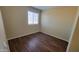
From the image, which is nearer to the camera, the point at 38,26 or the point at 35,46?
the point at 35,46

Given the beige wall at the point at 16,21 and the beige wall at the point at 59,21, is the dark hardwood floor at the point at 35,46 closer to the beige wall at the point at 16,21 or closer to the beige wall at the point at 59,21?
the beige wall at the point at 16,21

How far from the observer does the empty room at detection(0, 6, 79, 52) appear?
8.26 ft

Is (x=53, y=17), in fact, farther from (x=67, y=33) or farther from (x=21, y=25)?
(x=21, y=25)

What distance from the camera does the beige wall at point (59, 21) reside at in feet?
Answer: 9.17

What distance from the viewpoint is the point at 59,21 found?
318 centimetres

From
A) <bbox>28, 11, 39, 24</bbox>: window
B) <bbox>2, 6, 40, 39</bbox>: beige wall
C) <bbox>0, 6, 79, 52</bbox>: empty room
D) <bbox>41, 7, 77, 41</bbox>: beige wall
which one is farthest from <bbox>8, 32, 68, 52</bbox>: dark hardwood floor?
<bbox>28, 11, 39, 24</bbox>: window

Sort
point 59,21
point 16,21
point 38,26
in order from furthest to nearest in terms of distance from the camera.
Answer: point 38,26 → point 59,21 → point 16,21

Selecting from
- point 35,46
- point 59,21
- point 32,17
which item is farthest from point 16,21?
point 59,21

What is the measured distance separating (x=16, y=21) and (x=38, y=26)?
1446mm

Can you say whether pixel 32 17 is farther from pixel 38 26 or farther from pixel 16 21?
pixel 16 21

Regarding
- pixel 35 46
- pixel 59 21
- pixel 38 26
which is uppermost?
pixel 59 21

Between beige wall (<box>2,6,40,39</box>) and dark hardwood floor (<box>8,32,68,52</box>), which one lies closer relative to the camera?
dark hardwood floor (<box>8,32,68,52</box>)

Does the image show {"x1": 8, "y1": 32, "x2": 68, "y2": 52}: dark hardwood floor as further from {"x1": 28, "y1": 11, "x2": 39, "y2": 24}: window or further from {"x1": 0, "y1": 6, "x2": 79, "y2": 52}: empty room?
{"x1": 28, "y1": 11, "x2": 39, "y2": 24}: window

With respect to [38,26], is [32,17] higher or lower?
higher
